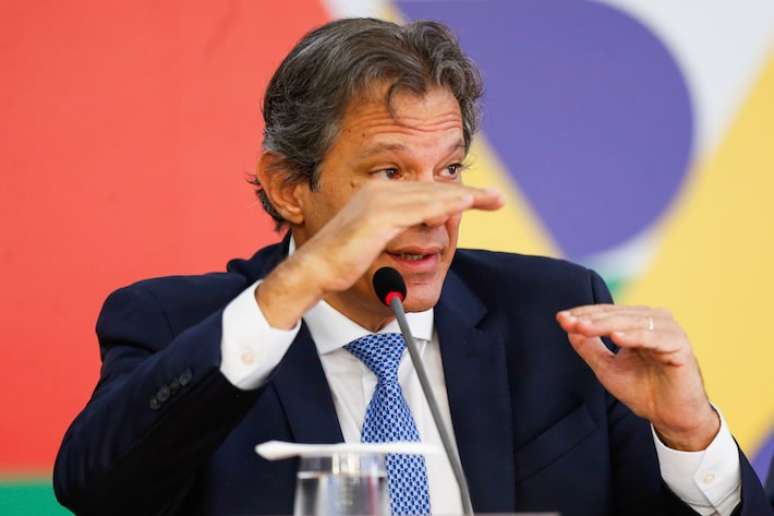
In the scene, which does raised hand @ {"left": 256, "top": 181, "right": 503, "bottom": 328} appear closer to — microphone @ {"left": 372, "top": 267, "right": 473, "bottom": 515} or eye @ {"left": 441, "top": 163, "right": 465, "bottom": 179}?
microphone @ {"left": 372, "top": 267, "right": 473, "bottom": 515}

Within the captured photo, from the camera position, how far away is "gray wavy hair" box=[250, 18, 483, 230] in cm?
244

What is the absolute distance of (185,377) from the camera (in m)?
2.07

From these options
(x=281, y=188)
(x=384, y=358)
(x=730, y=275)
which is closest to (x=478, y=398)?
(x=384, y=358)

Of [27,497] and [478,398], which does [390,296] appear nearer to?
[478,398]

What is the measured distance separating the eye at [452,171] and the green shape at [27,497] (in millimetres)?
1037

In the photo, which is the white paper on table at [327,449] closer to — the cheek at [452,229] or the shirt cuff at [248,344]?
the shirt cuff at [248,344]

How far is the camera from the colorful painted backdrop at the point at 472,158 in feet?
9.50

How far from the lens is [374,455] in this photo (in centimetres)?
169

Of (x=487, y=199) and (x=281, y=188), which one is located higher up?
(x=281, y=188)

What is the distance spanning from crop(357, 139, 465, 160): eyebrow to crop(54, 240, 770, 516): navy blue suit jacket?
28cm

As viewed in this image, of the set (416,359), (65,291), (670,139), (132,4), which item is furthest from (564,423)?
(132,4)

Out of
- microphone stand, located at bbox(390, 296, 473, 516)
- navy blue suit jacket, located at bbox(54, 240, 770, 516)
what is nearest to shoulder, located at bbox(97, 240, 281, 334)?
navy blue suit jacket, located at bbox(54, 240, 770, 516)

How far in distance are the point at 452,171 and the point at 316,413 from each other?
46cm

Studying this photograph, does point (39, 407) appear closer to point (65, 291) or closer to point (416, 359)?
point (65, 291)
